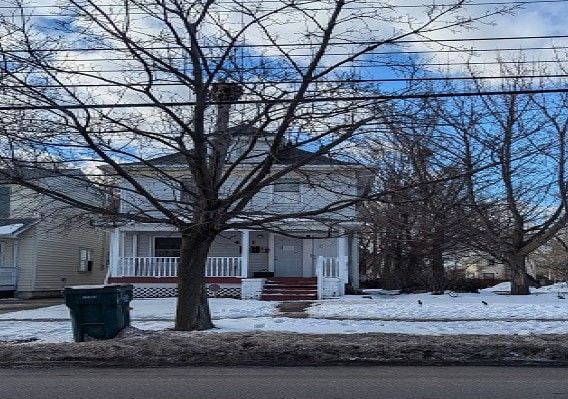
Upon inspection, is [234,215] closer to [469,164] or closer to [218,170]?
[218,170]

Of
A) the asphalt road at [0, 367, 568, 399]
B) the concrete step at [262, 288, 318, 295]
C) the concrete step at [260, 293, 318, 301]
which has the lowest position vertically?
the asphalt road at [0, 367, 568, 399]

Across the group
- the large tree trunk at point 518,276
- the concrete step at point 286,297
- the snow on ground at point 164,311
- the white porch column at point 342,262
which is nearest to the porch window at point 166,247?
the snow on ground at point 164,311

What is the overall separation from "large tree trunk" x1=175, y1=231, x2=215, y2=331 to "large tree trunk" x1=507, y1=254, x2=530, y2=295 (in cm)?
1636

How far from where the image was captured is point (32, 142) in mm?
12352

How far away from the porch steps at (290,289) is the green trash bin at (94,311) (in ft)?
41.1

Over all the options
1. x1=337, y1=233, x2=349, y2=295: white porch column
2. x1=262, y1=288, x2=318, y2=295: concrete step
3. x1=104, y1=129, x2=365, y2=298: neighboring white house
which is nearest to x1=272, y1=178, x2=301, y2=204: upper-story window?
x1=104, y1=129, x2=365, y2=298: neighboring white house

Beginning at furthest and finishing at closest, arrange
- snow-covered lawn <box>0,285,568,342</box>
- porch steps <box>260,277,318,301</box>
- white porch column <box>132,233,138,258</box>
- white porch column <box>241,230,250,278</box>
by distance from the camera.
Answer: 1. white porch column <box>132,233,138,258</box>
2. white porch column <box>241,230,250,278</box>
3. porch steps <box>260,277,318,301</box>
4. snow-covered lawn <box>0,285,568,342</box>

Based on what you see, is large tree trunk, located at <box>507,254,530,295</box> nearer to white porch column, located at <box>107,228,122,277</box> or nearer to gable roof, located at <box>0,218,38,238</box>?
white porch column, located at <box>107,228,122,277</box>

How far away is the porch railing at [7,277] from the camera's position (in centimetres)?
3203

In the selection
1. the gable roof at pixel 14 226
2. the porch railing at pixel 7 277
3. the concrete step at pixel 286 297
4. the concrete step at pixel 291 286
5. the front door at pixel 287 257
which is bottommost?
the concrete step at pixel 286 297

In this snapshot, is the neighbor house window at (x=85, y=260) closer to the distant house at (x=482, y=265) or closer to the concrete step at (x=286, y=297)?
the concrete step at (x=286, y=297)

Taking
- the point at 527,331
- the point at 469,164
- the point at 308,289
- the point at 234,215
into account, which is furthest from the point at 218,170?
the point at 308,289

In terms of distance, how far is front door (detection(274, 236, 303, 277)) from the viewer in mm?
28875

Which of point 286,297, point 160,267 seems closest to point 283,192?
point 286,297
